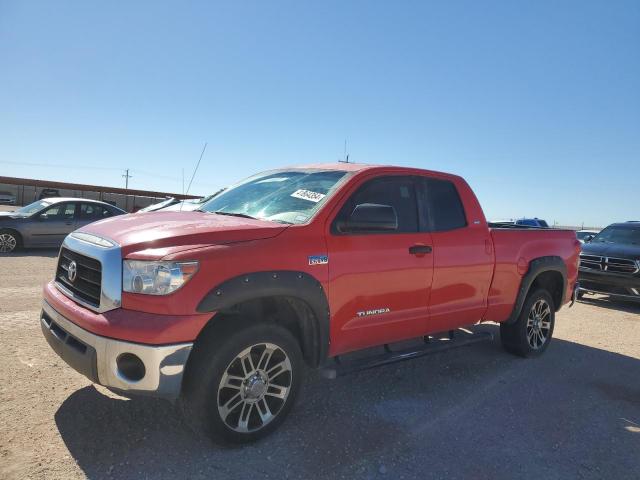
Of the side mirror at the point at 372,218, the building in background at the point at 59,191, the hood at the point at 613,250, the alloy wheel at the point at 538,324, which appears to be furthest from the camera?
the building in background at the point at 59,191

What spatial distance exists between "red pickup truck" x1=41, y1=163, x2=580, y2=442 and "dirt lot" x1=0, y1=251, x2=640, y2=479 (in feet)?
1.03

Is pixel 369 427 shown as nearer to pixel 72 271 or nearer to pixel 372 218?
pixel 372 218

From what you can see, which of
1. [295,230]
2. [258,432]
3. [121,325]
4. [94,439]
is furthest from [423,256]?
[94,439]

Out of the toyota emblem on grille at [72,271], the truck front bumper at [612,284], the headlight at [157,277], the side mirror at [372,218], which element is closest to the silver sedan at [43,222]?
the toyota emblem on grille at [72,271]

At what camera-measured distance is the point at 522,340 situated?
530cm

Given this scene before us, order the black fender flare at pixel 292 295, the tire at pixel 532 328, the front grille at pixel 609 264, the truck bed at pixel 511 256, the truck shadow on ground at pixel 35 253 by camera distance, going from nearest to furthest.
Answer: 1. the black fender flare at pixel 292 295
2. the truck bed at pixel 511 256
3. the tire at pixel 532 328
4. the front grille at pixel 609 264
5. the truck shadow on ground at pixel 35 253

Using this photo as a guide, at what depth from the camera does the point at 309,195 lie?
3703 millimetres

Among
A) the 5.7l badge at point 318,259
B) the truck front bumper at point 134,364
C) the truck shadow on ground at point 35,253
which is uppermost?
the 5.7l badge at point 318,259

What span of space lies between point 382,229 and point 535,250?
8.62 feet

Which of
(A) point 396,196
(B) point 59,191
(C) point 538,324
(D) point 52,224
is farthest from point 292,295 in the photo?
(B) point 59,191

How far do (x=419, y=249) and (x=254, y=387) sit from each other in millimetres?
1799

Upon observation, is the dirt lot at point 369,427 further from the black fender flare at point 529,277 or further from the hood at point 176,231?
the hood at point 176,231

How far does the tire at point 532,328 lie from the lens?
529 cm

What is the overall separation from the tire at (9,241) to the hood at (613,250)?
508 inches
